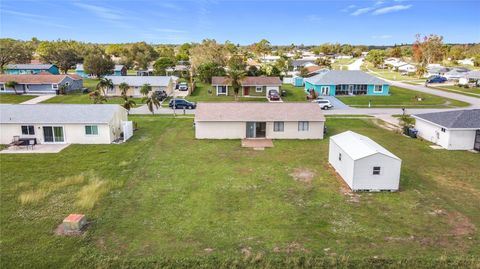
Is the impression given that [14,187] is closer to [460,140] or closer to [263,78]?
[460,140]

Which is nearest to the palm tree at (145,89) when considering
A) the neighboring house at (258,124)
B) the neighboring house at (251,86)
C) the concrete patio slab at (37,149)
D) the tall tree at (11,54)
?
the neighboring house at (251,86)

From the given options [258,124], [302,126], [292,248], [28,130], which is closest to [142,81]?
[28,130]

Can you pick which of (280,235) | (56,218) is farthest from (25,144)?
(280,235)

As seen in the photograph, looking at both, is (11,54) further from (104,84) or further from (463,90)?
(463,90)

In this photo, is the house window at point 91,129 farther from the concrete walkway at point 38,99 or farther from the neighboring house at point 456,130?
the neighboring house at point 456,130


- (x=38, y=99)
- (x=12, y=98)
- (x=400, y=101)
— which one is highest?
(x=12, y=98)

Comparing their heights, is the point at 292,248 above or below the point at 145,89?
below
